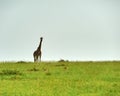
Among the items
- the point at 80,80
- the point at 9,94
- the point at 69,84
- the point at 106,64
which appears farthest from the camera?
the point at 106,64

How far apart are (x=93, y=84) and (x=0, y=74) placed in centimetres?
794

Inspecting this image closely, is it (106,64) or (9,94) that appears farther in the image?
(106,64)

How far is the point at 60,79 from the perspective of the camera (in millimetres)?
30781

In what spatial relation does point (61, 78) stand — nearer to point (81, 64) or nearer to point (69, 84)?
point (69, 84)

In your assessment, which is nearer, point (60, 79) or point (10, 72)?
point (60, 79)

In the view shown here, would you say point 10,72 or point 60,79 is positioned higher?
point 10,72

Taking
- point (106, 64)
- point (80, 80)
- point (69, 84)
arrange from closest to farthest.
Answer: point (69, 84), point (80, 80), point (106, 64)

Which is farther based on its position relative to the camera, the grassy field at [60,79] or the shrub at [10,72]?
the shrub at [10,72]

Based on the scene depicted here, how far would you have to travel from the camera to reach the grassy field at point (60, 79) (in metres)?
26.0

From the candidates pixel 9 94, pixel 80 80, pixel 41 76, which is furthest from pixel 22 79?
pixel 9 94

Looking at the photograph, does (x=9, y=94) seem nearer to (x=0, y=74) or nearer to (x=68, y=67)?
(x=0, y=74)

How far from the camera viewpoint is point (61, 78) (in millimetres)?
31516

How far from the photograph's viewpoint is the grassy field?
26.0 metres

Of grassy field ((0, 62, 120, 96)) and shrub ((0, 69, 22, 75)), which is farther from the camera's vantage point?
shrub ((0, 69, 22, 75))
